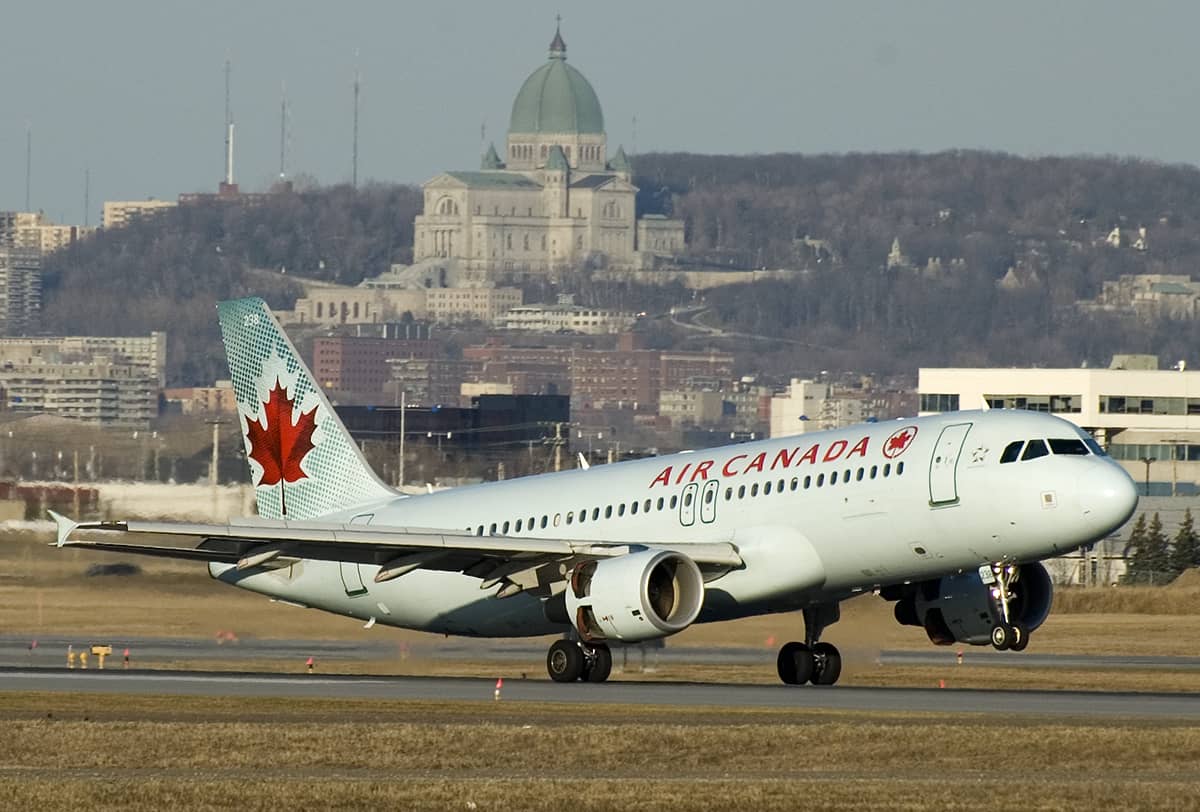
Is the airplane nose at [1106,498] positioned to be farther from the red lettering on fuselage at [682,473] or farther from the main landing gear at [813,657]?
the red lettering on fuselage at [682,473]

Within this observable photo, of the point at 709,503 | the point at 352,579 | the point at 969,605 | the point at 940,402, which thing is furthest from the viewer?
the point at 940,402

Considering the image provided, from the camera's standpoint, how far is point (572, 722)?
4028 cm

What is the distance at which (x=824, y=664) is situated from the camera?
173ft

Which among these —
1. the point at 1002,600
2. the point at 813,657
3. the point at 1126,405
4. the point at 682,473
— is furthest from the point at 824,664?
the point at 1126,405

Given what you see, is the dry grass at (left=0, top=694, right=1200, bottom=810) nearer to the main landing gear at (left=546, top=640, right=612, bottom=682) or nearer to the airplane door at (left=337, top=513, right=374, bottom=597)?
the main landing gear at (left=546, top=640, right=612, bottom=682)

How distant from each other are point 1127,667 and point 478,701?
79.2ft

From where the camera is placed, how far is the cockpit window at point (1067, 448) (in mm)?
48094

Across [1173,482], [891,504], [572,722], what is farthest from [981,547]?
[1173,482]

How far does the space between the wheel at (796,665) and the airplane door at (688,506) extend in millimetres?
3257

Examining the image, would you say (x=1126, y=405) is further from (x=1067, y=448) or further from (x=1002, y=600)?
(x=1067, y=448)

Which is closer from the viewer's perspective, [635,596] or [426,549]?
[635,596]

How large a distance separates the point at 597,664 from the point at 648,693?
3.71 m

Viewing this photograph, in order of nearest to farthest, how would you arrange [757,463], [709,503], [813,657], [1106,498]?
[1106,498] → [757,463] → [709,503] → [813,657]

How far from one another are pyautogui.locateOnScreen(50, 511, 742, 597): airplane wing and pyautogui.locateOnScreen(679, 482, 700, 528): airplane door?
0.93 metres
